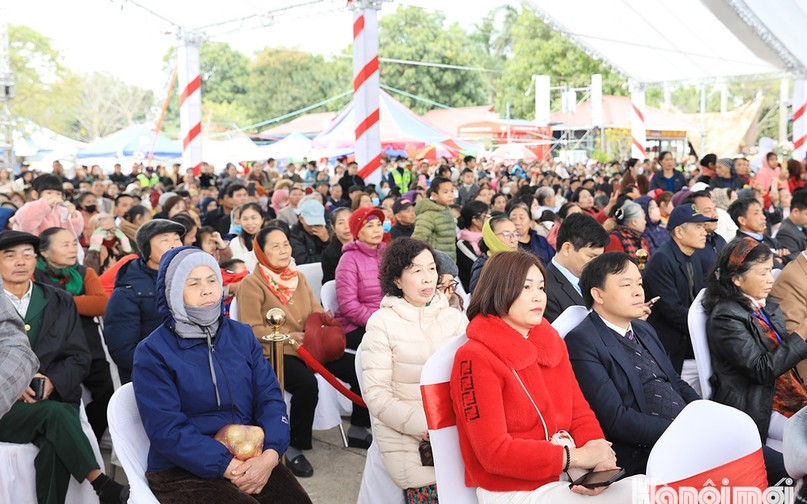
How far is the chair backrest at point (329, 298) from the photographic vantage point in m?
4.45

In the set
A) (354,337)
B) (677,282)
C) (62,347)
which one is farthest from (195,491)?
(677,282)

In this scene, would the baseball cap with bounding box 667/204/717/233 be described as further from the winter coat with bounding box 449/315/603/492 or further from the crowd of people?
the winter coat with bounding box 449/315/603/492

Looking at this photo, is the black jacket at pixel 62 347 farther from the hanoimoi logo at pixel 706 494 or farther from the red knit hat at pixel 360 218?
the hanoimoi logo at pixel 706 494

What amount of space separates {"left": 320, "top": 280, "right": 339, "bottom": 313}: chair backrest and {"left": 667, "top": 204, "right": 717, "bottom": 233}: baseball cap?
201 cm

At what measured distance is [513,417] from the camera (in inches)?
89.1

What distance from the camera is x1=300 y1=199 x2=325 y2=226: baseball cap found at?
6.18 meters

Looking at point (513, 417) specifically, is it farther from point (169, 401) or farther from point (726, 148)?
point (726, 148)

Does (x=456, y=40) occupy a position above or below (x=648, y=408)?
above

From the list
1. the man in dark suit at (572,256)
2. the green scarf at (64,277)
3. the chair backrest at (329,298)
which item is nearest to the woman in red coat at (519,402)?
the man in dark suit at (572,256)

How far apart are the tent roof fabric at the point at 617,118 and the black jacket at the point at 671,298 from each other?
22.9 meters

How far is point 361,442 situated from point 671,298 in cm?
188

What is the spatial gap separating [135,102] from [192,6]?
4195cm

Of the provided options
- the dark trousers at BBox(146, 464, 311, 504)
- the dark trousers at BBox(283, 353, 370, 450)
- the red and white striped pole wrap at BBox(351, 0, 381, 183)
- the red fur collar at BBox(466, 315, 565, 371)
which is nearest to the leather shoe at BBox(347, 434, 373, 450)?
the dark trousers at BBox(283, 353, 370, 450)

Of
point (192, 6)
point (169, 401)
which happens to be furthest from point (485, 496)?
point (192, 6)
